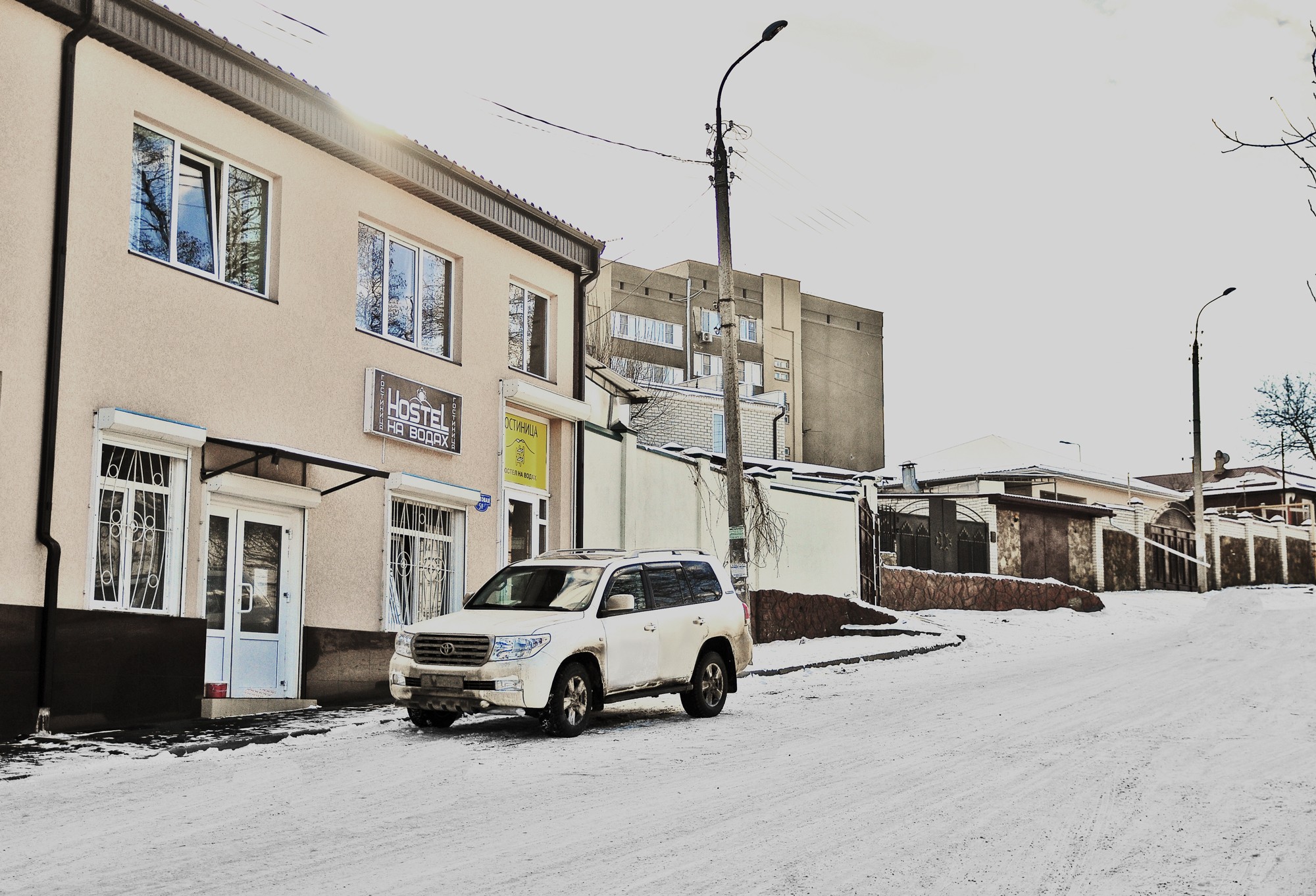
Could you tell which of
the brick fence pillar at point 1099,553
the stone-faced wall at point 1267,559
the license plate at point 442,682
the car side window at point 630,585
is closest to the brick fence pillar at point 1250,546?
the stone-faced wall at point 1267,559

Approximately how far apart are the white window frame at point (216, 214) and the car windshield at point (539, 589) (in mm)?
4425

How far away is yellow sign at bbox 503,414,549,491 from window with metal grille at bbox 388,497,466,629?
142 centimetres

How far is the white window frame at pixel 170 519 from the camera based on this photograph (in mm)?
12188

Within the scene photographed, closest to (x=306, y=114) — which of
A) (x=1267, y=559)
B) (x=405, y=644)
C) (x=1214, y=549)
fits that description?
(x=405, y=644)

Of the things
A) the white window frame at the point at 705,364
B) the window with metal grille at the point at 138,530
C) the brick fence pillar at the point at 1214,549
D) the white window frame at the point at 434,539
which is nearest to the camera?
the window with metal grille at the point at 138,530

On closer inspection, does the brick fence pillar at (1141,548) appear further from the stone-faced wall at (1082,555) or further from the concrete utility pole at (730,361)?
the concrete utility pole at (730,361)

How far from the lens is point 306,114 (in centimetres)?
1527

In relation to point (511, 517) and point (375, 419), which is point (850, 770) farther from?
point (511, 517)

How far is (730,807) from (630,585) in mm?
5133

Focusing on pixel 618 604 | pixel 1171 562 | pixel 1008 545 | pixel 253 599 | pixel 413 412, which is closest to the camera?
pixel 618 604

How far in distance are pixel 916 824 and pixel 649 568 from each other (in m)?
6.26

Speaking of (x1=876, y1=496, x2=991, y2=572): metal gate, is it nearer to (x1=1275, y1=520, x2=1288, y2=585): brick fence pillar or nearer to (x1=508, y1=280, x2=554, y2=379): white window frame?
(x1=508, y1=280, x2=554, y2=379): white window frame

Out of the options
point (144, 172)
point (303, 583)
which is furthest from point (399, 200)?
point (303, 583)

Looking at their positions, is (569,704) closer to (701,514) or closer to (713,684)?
(713,684)
